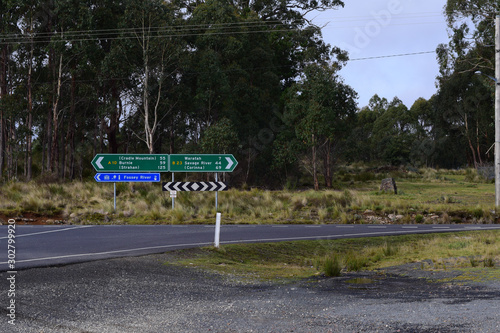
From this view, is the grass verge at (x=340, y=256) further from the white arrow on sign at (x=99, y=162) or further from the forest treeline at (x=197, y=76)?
the forest treeline at (x=197, y=76)

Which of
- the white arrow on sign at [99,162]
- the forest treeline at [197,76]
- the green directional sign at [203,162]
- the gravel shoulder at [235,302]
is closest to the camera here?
the gravel shoulder at [235,302]

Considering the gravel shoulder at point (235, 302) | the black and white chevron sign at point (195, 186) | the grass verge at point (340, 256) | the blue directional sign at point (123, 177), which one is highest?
the blue directional sign at point (123, 177)

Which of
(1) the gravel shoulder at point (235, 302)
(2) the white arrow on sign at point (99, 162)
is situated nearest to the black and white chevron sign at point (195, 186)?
(2) the white arrow on sign at point (99, 162)

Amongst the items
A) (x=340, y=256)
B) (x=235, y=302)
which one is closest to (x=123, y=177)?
(x=340, y=256)

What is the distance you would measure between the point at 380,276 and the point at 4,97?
39.4 m

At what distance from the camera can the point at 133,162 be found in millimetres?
26031

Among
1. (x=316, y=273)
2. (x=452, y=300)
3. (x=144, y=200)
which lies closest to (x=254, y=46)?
(x=144, y=200)

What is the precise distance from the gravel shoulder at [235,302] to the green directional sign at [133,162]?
597 inches

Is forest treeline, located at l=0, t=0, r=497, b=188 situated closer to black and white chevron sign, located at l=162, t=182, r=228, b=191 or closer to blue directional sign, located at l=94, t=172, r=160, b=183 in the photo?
blue directional sign, located at l=94, t=172, r=160, b=183

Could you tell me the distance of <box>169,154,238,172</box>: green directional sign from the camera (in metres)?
25.0

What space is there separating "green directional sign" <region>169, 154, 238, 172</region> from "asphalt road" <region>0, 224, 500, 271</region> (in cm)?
515

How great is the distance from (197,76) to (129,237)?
30.0m

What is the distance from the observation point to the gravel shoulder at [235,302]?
6.68 meters

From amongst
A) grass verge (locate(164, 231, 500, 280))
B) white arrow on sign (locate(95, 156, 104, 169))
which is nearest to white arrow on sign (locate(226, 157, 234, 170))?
white arrow on sign (locate(95, 156, 104, 169))
